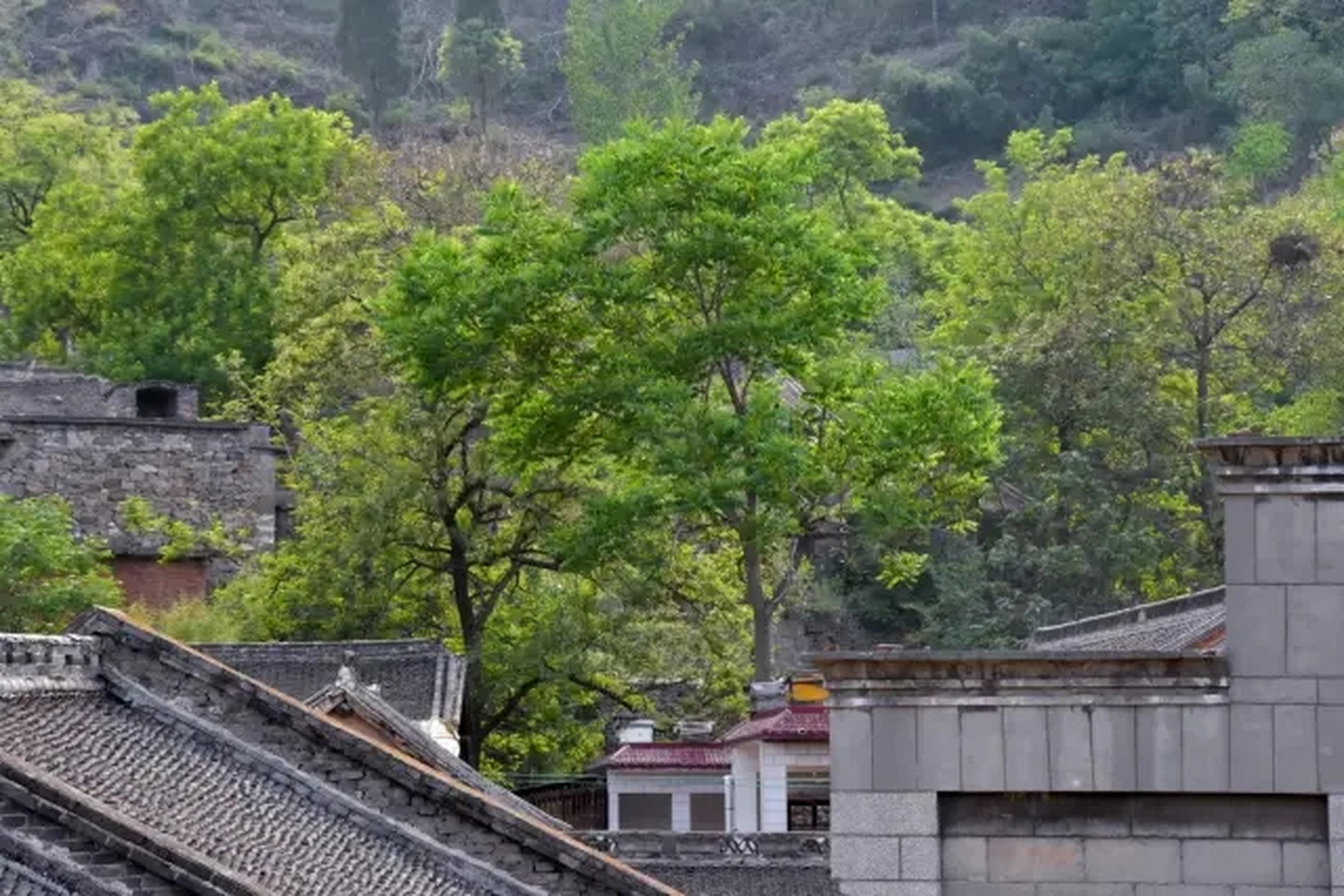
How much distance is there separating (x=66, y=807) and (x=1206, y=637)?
8122 mm

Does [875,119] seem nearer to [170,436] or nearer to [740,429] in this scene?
[170,436]

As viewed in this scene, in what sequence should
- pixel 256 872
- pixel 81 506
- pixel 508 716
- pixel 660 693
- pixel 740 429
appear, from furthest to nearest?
pixel 81 506 < pixel 660 693 < pixel 508 716 < pixel 740 429 < pixel 256 872

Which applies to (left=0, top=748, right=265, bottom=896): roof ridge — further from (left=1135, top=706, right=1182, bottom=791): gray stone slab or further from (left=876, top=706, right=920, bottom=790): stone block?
(left=1135, top=706, right=1182, bottom=791): gray stone slab

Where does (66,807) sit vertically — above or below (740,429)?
below

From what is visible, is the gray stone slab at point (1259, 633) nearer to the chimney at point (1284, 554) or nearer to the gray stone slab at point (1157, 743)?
the chimney at point (1284, 554)

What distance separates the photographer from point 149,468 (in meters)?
60.5

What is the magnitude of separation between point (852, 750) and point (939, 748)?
518 millimetres

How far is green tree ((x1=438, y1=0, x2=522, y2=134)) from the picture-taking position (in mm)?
136500

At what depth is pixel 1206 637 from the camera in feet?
75.3

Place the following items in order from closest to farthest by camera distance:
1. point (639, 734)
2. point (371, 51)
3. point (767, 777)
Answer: point (767, 777)
point (639, 734)
point (371, 51)

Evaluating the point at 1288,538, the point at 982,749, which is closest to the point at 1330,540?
the point at 1288,538

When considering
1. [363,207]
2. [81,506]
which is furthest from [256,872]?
[363,207]

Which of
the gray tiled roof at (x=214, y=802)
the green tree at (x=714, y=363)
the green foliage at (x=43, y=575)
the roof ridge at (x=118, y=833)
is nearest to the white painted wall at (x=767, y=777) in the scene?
the green tree at (x=714, y=363)

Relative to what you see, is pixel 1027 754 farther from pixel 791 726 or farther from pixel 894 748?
pixel 791 726
